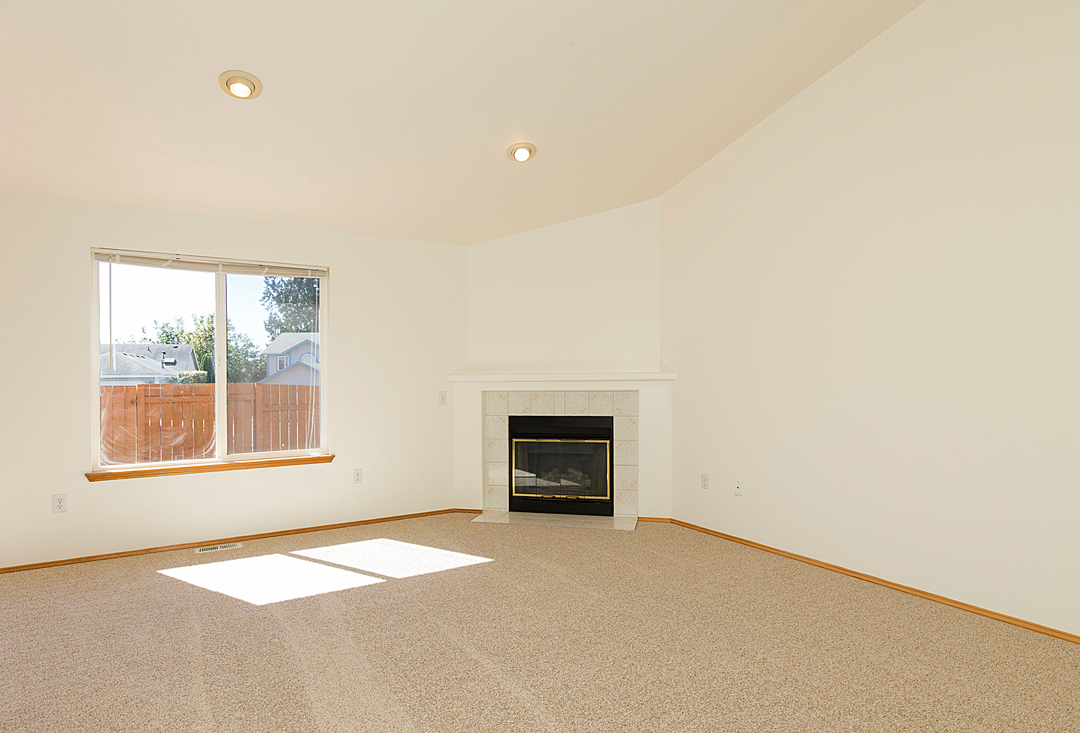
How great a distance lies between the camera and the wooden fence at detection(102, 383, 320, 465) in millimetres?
3650

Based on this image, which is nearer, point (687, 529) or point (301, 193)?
point (301, 193)

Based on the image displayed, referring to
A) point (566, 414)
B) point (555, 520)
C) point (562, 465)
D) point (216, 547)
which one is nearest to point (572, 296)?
point (566, 414)

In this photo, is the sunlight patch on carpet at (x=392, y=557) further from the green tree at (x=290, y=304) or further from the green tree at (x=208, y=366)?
the green tree at (x=290, y=304)

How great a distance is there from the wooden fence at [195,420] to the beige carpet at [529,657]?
84cm

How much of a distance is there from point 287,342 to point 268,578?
70.5 inches

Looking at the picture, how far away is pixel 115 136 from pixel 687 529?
4.27m

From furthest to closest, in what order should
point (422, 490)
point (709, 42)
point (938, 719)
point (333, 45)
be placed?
1. point (422, 490)
2. point (709, 42)
3. point (333, 45)
4. point (938, 719)

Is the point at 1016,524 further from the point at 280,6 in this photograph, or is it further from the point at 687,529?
the point at 280,6

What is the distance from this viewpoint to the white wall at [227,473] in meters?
3.32

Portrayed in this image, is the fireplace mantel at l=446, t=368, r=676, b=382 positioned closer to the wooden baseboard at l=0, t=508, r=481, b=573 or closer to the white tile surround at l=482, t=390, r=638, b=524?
the white tile surround at l=482, t=390, r=638, b=524

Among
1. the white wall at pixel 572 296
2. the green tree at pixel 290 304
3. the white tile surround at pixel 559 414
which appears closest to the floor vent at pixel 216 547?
the green tree at pixel 290 304

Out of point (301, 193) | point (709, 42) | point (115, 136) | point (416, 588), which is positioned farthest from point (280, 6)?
point (416, 588)

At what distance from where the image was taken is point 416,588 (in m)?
2.98

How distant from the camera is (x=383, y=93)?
2.60 metres
